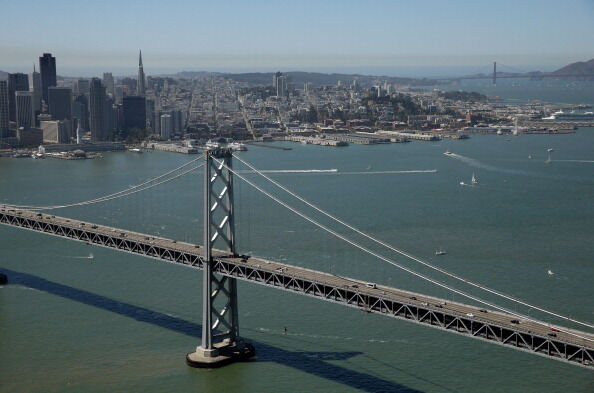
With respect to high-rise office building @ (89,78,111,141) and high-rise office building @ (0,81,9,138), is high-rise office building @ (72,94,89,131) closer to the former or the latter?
A: high-rise office building @ (89,78,111,141)

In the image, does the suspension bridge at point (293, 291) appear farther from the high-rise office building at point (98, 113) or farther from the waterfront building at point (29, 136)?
the high-rise office building at point (98, 113)

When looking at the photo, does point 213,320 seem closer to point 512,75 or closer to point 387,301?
point 387,301

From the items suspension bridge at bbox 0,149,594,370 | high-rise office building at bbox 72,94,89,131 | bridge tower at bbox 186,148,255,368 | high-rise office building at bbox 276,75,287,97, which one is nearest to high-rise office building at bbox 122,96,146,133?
high-rise office building at bbox 72,94,89,131

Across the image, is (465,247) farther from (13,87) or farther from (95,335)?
(13,87)

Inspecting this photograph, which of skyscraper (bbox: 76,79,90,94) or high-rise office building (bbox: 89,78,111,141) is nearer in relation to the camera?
high-rise office building (bbox: 89,78,111,141)

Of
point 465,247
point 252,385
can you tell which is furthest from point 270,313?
point 465,247

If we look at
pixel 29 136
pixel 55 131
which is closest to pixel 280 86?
pixel 55 131

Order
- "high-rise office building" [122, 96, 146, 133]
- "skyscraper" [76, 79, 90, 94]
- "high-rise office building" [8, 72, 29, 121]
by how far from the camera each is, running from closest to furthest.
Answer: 1. "high-rise office building" [8, 72, 29, 121]
2. "high-rise office building" [122, 96, 146, 133]
3. "skyscraper" [76, 79, 90, 94]
